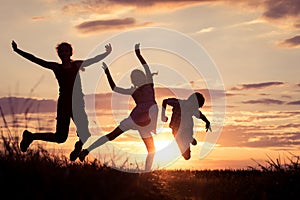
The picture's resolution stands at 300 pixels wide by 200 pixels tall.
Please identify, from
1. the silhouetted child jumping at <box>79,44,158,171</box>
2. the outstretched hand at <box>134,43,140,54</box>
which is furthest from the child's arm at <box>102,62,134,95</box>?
the outstretched hand at <box>134,43,140,54</box>

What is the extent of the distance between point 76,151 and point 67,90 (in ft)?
4.49

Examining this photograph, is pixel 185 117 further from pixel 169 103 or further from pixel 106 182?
pixel 106 182

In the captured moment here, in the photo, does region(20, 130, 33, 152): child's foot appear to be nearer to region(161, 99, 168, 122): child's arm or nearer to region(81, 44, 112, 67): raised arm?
region(81, 44, 112, 67): raised arm

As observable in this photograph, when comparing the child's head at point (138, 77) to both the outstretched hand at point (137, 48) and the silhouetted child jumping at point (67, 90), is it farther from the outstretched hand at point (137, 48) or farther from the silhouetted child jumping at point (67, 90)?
the silhouetted child jumping at point (67, 90)

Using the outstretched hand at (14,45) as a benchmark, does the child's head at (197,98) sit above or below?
below

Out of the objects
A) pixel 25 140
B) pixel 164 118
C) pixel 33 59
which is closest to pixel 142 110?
pixel 164 118

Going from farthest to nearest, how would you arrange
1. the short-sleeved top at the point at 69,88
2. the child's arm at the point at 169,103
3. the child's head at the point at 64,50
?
the child's arm at the point at 169,103, the child's head at the point at 64,50, the short-sleeved top at the point at 69,88

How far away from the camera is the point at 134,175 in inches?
433

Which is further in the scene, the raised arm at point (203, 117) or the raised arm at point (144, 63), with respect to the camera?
the raised arm at point (203, 117)

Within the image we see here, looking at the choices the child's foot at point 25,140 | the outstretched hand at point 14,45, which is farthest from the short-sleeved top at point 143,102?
the outstretched hand at point 14,45

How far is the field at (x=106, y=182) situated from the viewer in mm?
8953

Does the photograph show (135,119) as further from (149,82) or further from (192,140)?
(192,140)

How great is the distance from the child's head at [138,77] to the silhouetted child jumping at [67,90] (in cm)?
76

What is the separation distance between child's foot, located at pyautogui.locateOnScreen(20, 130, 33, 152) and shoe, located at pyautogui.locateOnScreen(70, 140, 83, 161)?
0.97m
